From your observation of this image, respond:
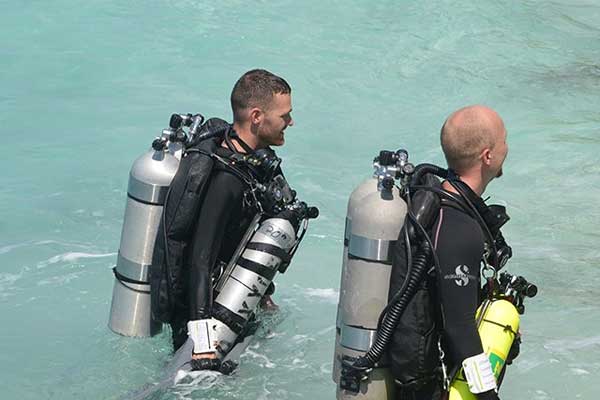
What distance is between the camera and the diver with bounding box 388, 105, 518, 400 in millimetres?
3855

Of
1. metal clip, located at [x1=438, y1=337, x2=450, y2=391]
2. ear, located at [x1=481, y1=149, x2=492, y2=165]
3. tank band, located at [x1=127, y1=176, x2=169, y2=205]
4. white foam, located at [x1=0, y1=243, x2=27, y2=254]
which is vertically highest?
ear, located at [x1=481, y1=149, x2=492, y2=165]

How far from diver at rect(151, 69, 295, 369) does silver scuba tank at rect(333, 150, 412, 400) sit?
938 mm

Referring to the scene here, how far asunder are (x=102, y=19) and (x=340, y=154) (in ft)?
15.9

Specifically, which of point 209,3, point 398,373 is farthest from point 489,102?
point 398,373

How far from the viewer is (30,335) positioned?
6508 mm

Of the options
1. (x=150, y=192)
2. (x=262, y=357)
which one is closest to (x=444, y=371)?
(x=150, y=192)

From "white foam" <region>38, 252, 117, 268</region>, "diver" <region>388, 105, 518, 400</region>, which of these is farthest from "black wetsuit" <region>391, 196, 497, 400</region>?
"white foam" <region>38, 252, 117, 268</region>

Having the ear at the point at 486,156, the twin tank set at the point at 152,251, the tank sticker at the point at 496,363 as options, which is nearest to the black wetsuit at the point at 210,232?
the twin tank set at the point at 152,251

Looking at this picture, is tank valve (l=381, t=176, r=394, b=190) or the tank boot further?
the tank boot

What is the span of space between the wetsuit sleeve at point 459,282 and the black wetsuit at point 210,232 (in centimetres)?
137

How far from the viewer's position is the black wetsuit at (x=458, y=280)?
3848 millimetres

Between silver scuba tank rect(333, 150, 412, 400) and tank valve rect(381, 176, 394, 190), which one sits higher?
tank valve rect(381, 176, 394, 190)

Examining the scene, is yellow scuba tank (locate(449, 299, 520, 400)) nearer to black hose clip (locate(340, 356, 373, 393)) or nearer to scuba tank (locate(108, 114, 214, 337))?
black hose clip (locate(340, 356, 373, 393))

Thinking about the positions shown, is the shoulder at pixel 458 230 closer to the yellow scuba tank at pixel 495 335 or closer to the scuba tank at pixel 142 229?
the yellow scuba tank at pixel 495 335
